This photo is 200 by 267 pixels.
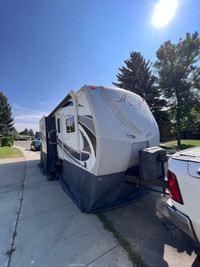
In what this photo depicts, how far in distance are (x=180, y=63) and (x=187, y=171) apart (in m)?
12.4

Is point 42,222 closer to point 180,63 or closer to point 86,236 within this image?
point 86,236

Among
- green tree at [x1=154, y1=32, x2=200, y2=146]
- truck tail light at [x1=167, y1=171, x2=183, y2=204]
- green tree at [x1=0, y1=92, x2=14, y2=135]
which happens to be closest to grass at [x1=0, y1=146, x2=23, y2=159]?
truck tail light at [x1=167, y1=171, x2=183, y2=204]

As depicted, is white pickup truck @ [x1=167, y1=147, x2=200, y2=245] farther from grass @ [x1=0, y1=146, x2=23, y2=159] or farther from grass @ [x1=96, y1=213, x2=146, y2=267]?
grass @ [x1=0, y1=146, x2=23, y2=159]

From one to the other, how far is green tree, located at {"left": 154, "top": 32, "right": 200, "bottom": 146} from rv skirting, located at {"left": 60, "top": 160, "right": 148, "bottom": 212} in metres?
9.78

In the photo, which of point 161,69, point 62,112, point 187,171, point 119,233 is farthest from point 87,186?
point 161,69

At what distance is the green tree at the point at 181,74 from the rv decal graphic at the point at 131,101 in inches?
370

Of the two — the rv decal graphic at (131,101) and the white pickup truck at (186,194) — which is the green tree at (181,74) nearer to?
the rv decal graphic at (131,101)

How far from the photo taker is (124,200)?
2.66 meters

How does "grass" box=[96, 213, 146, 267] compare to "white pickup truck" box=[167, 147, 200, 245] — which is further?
"grass" box=[96, 213, 146, 267]

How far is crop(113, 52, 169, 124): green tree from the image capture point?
40.4ft

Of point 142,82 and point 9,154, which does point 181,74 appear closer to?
point 142,82

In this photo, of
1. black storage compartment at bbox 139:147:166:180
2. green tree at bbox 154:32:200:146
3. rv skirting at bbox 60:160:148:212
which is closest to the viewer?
black storage compartment at bbox 139:147:166:180

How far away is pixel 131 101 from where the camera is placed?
2781mm

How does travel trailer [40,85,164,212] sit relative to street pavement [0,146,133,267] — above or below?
above
